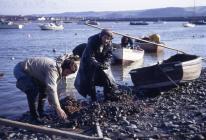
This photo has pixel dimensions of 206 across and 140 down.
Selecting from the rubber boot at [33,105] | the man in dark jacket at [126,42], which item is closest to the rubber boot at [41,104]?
the rubber boot at [33,105]

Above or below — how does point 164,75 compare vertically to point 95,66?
below

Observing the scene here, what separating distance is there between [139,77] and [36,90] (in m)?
6.19

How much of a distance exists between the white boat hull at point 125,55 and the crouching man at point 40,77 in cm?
1883

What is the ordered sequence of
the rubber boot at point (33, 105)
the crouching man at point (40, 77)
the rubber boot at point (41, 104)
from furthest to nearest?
the rubber boot at point (41, 104)
the rubber boot at point (33, 105)
the crouching man at point (40, 77)

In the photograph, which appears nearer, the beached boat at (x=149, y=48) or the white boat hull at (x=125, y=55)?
the white boat hull at (x=125, y=55)

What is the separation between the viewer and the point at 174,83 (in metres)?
16.8

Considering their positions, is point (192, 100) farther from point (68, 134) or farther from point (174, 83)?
point (68, 134)

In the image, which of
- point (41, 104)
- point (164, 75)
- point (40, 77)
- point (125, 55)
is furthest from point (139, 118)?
point (125, 55)

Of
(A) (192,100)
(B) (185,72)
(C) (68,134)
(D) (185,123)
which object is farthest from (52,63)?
(B) (185,72)

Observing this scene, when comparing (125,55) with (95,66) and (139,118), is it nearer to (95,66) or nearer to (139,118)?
(95,66)

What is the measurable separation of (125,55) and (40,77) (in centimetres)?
2034

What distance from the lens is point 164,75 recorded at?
16.7 meters

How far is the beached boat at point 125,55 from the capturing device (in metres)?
31.4

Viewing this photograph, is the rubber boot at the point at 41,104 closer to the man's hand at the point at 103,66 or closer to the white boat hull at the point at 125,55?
the man's hand at the point at 103,66
